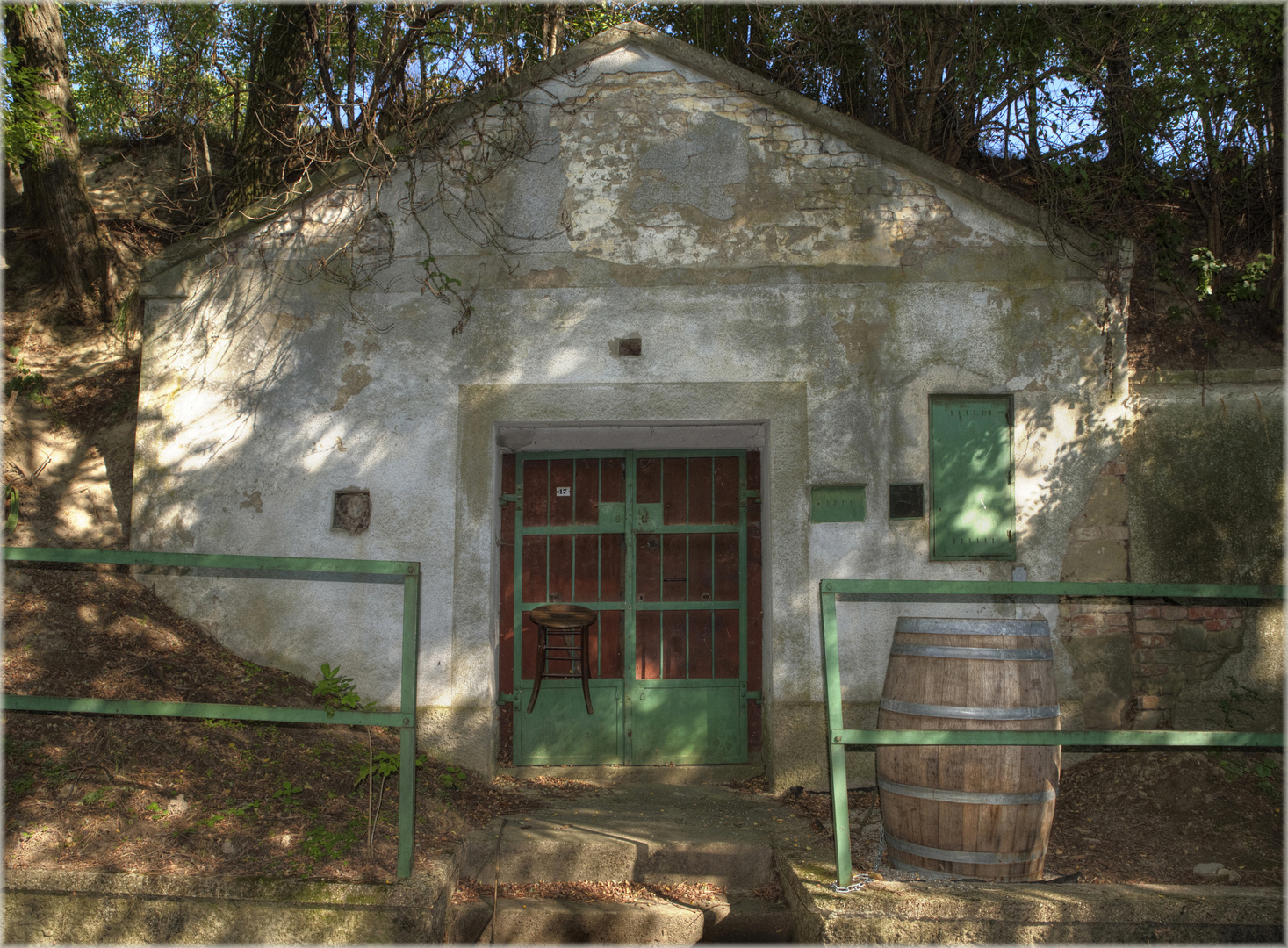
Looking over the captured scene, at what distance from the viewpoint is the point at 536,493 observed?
581cm

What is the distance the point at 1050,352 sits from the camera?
5176 mm

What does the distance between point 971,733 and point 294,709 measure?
256 cm

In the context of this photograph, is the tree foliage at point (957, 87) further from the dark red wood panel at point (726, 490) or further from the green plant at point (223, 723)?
the green plant at point (223, 723)

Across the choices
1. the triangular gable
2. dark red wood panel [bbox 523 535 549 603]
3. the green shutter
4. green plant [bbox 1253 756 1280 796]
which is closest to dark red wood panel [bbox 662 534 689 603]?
dark red wood panel [bbox 523 535 549 603]

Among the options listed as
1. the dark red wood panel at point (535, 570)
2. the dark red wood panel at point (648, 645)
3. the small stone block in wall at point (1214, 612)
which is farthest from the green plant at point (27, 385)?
the small stone block in wall at point (1214, 612)

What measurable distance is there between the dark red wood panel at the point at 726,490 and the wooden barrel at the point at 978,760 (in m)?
2.30

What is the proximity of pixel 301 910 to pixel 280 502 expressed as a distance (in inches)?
98.4

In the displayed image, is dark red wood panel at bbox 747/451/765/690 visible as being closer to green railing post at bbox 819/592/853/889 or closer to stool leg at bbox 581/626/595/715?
stool leg at bbox 581/626/595/715

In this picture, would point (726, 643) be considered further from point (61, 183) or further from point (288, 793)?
point (61, 183)

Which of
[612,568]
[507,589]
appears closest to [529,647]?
[507,589]

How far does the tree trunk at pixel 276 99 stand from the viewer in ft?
20.5

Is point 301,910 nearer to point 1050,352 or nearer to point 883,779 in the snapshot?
point 883,779

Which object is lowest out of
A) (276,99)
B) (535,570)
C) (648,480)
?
(535,570)

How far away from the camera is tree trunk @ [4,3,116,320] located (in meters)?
6.13
